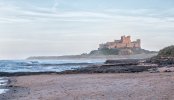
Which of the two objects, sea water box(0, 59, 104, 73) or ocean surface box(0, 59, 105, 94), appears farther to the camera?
sea water box(0, 59, 104, 73)

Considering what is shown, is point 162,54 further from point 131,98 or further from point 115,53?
point 115,53

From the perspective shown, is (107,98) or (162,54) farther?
(162,54)

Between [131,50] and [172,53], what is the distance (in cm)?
12538

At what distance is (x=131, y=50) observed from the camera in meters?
190

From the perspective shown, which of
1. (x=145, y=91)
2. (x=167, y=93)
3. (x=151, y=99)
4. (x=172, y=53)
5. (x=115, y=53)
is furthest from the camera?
(x=115, y=53)

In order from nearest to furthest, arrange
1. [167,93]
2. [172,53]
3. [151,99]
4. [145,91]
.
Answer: [151,99]
[167,93]
[145,91]
[172,53]

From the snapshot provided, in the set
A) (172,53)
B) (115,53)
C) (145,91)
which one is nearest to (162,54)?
(172,53)

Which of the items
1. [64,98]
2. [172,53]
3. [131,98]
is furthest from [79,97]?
[172,53]

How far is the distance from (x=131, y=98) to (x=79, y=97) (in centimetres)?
234

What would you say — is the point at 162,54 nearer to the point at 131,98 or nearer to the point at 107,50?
the point at 131,98

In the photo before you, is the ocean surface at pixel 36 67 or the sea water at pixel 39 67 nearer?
the ocean surface at pixel 36 67

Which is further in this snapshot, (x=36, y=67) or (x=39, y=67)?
(x=39, y=67)

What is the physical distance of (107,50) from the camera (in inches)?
7844

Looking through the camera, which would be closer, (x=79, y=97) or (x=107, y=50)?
(x=79, y=97)
